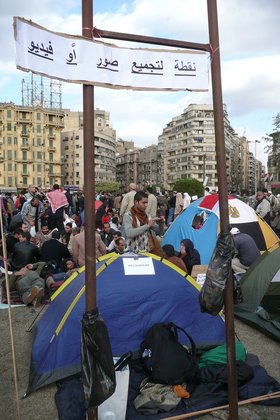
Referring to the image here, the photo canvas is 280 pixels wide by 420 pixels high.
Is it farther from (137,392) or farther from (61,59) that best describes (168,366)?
(61,59)

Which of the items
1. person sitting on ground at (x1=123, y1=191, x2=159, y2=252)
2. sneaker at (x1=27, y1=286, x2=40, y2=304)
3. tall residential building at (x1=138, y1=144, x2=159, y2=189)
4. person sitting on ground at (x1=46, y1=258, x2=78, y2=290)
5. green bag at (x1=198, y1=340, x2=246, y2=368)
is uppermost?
tall residential building at (x1=138, y1=144, x2=159, y2=189)

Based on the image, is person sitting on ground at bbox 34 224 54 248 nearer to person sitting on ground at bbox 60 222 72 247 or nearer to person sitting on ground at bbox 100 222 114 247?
person sitting on ground at bbox 60 222 72 247

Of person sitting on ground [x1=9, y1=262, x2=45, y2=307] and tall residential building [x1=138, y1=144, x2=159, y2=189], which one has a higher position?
tall residential building [x1=138, y1=144, x2=159, y2=189]

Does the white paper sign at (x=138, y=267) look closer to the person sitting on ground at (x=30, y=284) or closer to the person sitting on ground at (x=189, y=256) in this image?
the person sitting on ground at (x=30, y=284)

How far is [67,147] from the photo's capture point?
100875 millimetres

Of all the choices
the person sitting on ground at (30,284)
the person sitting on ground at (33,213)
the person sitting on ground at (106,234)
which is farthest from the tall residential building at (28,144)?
the person sitting on ground at (30,284)

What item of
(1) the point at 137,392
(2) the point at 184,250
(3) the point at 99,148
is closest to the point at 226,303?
(1) the point at 137,392

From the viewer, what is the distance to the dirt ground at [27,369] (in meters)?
3.67

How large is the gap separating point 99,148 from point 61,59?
109m

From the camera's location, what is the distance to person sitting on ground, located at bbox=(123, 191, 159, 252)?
6055 mm

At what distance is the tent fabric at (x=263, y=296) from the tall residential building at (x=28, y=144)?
8154 cm

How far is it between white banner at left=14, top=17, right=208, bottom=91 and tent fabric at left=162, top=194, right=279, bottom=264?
19.1 feet

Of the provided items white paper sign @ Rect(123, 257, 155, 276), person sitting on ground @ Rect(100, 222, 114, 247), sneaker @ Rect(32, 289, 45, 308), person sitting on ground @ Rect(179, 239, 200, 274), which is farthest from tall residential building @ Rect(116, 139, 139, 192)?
white paper sign @ Rect(123, 257, 155, 276)

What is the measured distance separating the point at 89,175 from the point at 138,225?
10.9 feet
